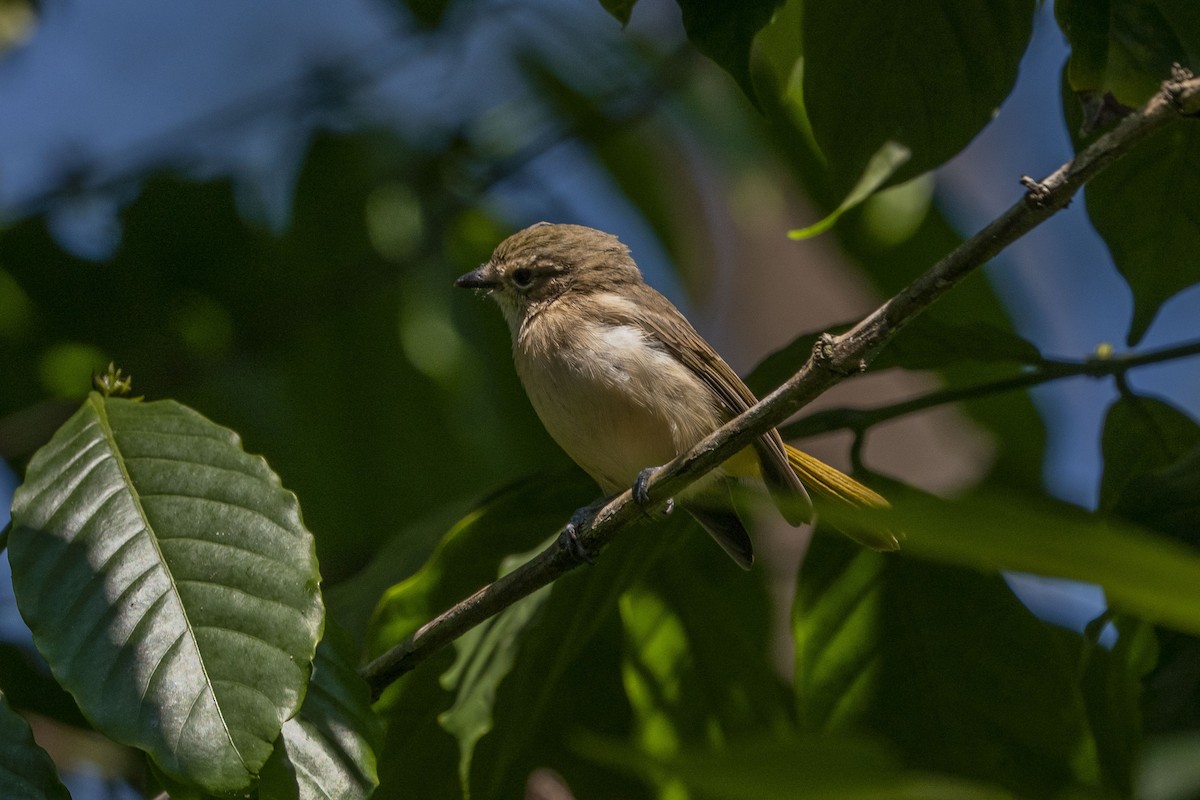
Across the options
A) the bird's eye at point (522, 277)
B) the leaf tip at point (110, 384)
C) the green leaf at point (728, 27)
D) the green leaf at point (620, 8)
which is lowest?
the green leaf at point (728, 27)

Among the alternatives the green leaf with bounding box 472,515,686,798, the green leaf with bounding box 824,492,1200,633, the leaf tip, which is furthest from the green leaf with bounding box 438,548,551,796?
the green leaf with bounding box 824,492,1200,633

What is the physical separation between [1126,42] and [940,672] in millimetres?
1172

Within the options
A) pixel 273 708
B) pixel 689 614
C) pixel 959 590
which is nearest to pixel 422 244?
pixel 689 614

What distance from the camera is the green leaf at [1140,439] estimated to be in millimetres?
2406

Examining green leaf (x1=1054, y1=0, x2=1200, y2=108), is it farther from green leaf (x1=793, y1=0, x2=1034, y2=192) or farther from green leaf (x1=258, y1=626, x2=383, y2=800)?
green leaf (x1=258, y1=626, x2=383, y2=800)

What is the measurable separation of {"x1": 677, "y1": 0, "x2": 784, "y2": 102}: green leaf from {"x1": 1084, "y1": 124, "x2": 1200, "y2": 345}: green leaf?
78 cm

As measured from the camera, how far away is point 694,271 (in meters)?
4.54

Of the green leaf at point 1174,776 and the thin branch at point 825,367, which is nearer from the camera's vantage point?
the green leaf at point 1174,776

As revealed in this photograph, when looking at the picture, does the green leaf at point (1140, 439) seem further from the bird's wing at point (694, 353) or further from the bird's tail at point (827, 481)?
the bird's wing at point (694, 353)

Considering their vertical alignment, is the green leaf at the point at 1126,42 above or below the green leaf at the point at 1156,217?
above

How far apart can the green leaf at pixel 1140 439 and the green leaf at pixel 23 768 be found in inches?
73.7

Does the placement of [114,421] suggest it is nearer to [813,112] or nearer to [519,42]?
[813,112]

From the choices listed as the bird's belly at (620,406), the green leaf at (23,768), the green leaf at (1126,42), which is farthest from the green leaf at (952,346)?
the green leaf at (23,768)

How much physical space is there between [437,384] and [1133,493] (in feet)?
8.29
